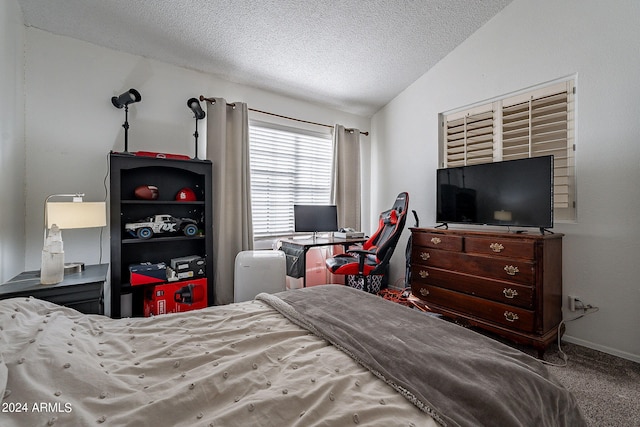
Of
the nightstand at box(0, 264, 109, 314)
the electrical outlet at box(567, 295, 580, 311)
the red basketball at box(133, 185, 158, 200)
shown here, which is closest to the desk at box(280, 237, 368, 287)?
the red basketball at box(133, 185, 158, 200)

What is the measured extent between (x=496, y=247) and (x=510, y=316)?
531 mm

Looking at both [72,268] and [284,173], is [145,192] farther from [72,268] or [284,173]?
[284,173]

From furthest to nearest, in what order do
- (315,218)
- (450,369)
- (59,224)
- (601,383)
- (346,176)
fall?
(346,176) → (315,218) → (59,224) → (601,383) → (450,369)

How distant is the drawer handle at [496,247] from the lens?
2.26 metres

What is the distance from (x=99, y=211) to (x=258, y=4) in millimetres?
2056

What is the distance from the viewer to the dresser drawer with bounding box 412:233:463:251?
100.0 inches

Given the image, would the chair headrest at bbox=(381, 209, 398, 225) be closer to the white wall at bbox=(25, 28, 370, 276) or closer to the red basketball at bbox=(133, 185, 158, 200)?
the white wall at bbox=(25, 28, 370, 276)

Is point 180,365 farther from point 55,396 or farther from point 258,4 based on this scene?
point 258,4

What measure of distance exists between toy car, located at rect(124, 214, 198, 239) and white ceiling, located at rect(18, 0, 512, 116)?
63.3 inches

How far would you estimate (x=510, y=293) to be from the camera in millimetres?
2180

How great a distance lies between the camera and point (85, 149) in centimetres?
251

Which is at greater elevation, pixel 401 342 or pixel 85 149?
pixel 85 149

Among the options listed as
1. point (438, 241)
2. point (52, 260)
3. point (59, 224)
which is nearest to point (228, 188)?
point (59, 224)

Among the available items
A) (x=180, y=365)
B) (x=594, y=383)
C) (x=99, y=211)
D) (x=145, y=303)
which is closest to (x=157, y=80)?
(x=99, y=211)
